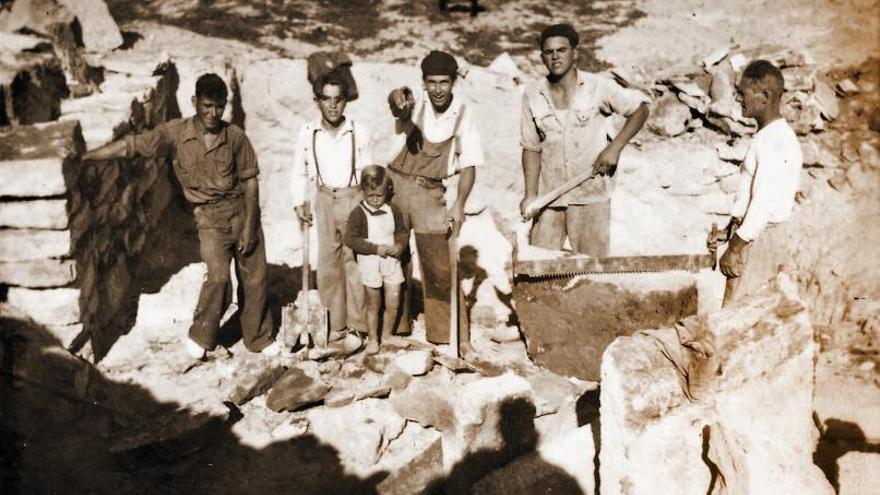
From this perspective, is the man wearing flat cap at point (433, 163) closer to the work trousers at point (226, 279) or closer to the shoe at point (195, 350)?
the work trousers at point (226, 279)

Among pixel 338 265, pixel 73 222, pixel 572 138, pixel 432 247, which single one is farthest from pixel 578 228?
pixel 73 222

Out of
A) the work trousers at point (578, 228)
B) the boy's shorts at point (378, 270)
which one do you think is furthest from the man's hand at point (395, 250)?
the work trousers at point (578, 228)

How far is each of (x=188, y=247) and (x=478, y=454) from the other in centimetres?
433

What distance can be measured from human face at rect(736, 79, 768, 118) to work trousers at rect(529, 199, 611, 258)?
130cm

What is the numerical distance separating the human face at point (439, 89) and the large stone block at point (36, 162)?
2.33 m

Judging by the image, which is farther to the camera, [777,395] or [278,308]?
[278,308]

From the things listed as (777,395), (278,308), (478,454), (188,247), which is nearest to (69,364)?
(278,308)

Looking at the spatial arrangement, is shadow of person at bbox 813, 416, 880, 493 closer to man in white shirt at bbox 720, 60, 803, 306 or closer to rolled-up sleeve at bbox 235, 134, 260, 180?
man in white shirt at bbox 720, 60, 803, 306

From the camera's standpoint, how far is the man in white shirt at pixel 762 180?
3021 mm

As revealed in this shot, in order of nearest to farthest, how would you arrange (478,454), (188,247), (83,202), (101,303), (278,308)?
(478,454) < (83,202) < (101,303) < (278,308) < (188,247)

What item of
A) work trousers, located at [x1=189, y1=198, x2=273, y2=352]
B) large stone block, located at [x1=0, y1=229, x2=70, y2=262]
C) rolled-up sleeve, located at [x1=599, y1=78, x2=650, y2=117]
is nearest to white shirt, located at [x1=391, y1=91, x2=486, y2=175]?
rolled-up sleeve, located at [x1=599, y1=78, x2=650, y2=117]

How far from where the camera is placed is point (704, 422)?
248 cm

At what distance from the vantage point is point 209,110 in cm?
415

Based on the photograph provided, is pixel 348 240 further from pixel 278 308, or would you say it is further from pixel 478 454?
pixel 478 454
